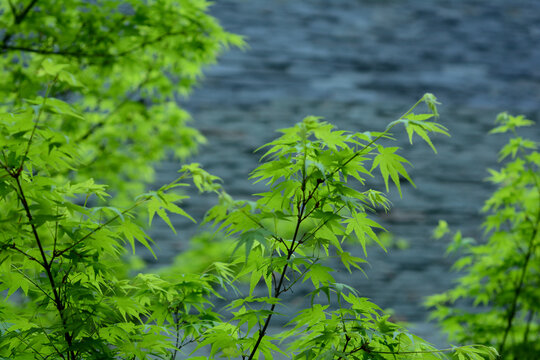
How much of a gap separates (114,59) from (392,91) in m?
3.09

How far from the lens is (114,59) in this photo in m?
2.74

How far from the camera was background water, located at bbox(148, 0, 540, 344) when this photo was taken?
14.9 feet

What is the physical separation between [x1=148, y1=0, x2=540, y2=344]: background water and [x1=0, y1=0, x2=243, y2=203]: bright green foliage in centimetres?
113

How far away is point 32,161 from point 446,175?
4.35 m

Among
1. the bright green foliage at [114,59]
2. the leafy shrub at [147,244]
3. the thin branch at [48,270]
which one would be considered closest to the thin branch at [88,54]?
the bright green foliage at [114,59]

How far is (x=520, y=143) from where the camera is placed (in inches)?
99.7

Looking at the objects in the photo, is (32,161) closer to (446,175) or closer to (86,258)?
(86,258)

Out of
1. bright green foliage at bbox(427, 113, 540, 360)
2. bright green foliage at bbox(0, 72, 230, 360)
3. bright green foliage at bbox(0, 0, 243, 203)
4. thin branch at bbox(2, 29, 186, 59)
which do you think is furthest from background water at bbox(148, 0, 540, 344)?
bright green foliage at bbox(0, 72, 230, 360)

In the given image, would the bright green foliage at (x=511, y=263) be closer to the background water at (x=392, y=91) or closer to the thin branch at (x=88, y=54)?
the background water at (x=392, y=91)

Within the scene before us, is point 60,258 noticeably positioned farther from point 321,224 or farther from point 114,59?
point 114,59

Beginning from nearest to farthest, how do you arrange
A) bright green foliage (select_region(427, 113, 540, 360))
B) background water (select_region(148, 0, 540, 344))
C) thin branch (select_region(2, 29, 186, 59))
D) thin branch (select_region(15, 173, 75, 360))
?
thin branch (select_region(15, 173, 75, 360)), thin branch (select_region(2, 29, 186, 59)), bright green foliage (select_region(427, 113, 540, 360)), background water (select_region(148, 0, 540, 344))

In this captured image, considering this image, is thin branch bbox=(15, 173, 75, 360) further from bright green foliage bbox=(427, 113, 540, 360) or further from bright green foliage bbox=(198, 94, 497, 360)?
bright green foliage bbox=(427, 113, 540, 360)

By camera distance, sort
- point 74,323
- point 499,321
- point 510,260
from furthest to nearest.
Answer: point 499,321 < point 510,260 < point 74,323

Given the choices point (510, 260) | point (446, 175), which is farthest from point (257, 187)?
point (510, 260)
